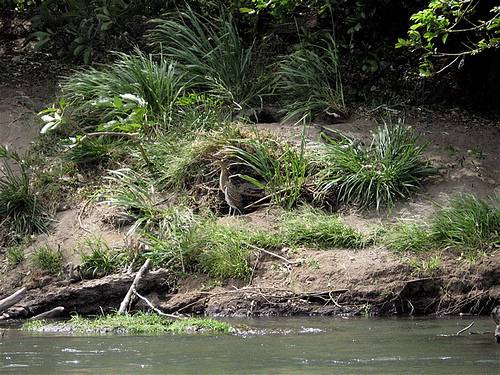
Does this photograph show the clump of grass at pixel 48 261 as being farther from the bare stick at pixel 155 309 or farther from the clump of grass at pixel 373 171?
the clump of grass at pixel 373 171

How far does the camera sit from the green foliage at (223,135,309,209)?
44.4 feet

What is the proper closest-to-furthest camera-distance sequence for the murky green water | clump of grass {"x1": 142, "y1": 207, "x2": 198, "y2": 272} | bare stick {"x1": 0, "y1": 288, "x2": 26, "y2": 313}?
the murky green water
bare stick {"x1": 0, "y1": 288, "x2": 26, "y2": 313}
clump of grass {"x1": 142, "y1": 207, "x2": 198, "y2": 272}

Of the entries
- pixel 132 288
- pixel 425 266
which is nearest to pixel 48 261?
pixel 132 288

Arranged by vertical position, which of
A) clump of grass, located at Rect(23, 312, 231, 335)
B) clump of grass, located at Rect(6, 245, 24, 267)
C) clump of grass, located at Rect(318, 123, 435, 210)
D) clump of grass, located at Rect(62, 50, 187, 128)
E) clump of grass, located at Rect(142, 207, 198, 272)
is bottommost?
clump of grass, located at Rect(23, 312, 231, 335)

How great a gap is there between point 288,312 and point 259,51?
6.14 m

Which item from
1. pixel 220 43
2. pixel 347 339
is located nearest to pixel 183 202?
pixel 220 43

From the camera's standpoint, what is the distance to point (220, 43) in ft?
52.0

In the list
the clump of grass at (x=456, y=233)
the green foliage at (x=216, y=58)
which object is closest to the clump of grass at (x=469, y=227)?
the clump of grass at (x=456, y=233)

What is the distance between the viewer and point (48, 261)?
1264cm

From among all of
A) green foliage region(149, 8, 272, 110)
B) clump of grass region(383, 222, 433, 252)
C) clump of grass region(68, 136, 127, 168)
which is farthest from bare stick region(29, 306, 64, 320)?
green foliage region(149, 8, 272, 110)

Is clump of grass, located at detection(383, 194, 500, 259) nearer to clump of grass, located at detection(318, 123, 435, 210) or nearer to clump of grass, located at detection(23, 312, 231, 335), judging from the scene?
clump of grass, located at detection(318, 123, 435, 210)

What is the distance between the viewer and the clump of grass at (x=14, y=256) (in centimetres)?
1288

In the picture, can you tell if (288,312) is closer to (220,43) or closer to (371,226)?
(371,226)

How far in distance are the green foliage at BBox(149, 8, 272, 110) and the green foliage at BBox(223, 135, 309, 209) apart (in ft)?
4.63
